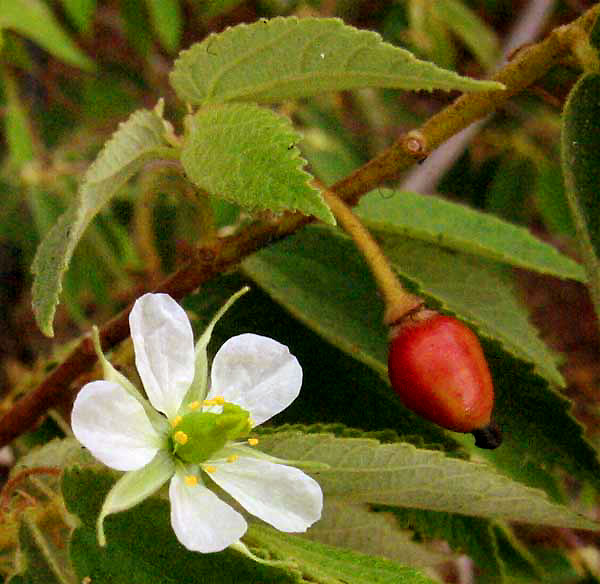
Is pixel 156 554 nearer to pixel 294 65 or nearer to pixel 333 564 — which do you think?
pixel 333 564

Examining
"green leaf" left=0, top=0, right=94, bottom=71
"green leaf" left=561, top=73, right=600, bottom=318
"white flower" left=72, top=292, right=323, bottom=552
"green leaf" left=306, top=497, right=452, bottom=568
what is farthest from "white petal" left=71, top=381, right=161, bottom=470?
"green leaf" left=0, top=0, right=94, bottom=71

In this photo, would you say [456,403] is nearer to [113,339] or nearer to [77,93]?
[113,339]

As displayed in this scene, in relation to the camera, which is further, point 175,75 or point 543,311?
point 543,311

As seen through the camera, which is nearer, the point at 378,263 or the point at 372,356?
the point at 378,263

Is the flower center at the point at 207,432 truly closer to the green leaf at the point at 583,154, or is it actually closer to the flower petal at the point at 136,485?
the flower petal at the point at 136,485

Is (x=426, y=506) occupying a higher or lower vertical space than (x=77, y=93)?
lower

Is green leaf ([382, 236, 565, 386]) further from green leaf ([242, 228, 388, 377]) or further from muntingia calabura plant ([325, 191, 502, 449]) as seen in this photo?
muntingia calabura plant ([325, 191, 502, 449])

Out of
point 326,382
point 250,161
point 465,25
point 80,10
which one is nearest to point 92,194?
point 250,161

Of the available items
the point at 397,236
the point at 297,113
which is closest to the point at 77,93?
the point at 297,113
